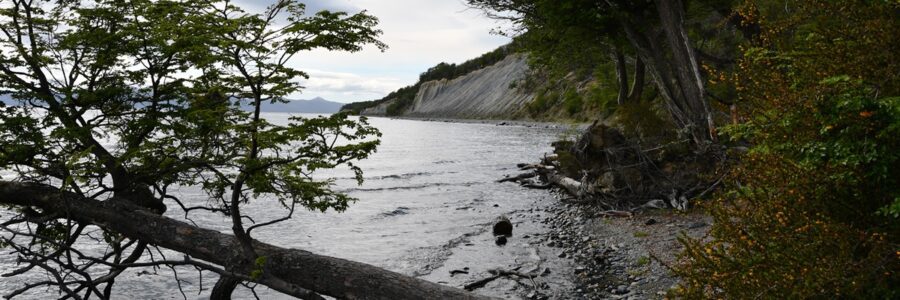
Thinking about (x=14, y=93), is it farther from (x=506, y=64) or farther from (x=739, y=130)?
(x=506, y=64)

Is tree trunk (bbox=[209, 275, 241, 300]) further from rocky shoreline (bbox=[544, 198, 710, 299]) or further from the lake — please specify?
rocky shoreline (bbox=[544, 198, 710, 299])

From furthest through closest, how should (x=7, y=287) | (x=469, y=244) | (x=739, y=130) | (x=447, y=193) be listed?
(x=447, y=193) < (x=469, y=244) < (x=7, y=287) < (x=739, y=130)

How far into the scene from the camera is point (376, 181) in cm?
2802

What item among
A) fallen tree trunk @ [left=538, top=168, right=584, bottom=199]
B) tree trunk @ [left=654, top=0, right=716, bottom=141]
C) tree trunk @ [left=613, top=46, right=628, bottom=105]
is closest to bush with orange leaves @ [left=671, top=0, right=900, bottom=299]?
tree trunk @ [left=654, top=0, right=716, bottom=141]

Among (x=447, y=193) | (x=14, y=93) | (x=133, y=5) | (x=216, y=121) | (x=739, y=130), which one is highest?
(x=133, y=5)

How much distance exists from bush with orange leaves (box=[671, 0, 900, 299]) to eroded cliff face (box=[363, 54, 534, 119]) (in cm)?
8651

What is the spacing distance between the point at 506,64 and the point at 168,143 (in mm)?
110376

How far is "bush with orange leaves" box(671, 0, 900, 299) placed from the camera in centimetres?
436

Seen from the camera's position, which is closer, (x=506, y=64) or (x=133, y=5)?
(x=133, y=5)

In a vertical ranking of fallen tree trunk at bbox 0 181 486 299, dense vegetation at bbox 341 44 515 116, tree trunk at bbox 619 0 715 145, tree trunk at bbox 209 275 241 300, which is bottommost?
tree trunk at bbox 209 275 241 300

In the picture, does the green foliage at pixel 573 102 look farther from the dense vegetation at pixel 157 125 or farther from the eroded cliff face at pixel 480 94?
the dense vegetation at pixel 157 125

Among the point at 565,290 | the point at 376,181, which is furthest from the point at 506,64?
the point at 565,290

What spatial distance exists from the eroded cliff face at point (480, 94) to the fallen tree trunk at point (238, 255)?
84.4 meters

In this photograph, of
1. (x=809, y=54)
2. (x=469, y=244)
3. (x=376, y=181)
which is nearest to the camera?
(x=809, y=54)
